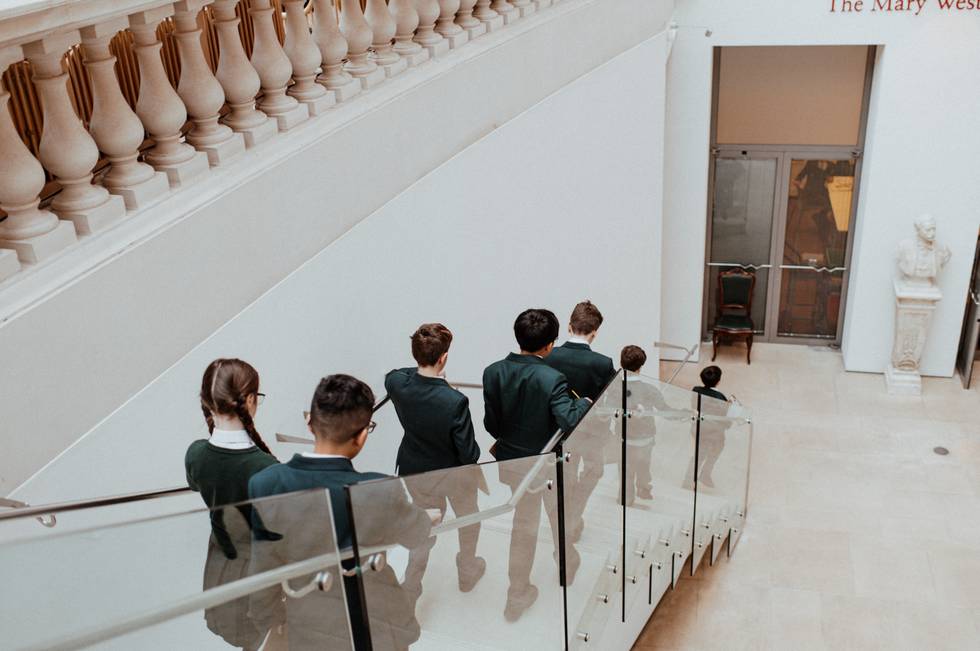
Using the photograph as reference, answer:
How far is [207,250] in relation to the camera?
3.60 meters

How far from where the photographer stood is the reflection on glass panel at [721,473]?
8.00 meters

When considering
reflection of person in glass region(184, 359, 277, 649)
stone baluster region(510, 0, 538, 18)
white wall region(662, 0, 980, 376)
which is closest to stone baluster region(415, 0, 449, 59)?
stone baluster region(510, 0, 538, 18)

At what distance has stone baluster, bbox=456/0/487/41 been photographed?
18.6 ft

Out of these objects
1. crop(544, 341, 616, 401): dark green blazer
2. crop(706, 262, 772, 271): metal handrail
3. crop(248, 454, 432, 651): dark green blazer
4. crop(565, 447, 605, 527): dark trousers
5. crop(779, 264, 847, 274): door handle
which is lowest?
crop(779, 264, 847, 274): door handle

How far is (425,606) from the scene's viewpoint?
10.7 ft

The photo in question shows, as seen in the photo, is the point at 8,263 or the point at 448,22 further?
the point at 448,22

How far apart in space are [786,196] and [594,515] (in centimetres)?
947

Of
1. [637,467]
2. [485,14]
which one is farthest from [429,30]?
[637,467]

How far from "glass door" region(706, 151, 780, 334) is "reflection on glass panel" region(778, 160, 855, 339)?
10.4 inches

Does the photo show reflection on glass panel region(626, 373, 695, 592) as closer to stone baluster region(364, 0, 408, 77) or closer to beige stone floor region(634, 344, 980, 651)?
beige stone floor region(634, 344, 980, 651)

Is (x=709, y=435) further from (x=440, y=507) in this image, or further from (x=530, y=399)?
(x=440, y=507)

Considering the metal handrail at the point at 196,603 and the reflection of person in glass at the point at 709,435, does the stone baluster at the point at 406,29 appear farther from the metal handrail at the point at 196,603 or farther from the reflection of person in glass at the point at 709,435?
the reflection of person in glass at the point at 709,435

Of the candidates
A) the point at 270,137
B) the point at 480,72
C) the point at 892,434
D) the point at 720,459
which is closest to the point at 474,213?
the point at 480,72

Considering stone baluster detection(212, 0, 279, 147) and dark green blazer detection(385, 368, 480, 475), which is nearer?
stone baluster detection(212, 0, 279, 147)
